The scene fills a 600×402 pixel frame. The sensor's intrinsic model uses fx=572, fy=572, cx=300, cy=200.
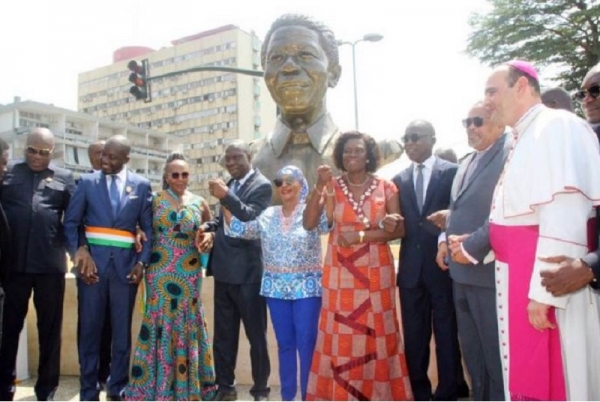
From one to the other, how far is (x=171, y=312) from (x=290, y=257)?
39.9 inches

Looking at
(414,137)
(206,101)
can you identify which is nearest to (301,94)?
(414,137)

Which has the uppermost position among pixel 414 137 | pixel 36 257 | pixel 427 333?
pixel 414 137

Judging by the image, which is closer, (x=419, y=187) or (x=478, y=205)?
(x=478, y=205)

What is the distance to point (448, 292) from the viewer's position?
12.5ft

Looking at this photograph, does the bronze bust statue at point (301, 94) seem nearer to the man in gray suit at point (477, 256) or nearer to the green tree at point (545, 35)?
the man in gray suit at point (477, 256)

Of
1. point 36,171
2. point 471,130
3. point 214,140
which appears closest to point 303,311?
point 471,130

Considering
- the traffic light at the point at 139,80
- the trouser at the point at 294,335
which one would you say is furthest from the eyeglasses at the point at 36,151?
the traffic light at the point at 139,80

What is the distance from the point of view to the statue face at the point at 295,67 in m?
4.95

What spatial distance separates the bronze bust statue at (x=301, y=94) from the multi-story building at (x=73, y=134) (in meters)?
36.2

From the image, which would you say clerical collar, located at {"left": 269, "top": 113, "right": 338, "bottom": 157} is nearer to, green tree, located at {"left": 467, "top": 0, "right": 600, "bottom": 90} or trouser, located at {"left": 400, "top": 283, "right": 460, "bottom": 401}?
trouser, located at {"left": 400, "top": 283, "right": 460, "bottom": 401}

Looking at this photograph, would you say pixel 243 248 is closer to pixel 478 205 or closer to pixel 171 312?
pixel 171 312

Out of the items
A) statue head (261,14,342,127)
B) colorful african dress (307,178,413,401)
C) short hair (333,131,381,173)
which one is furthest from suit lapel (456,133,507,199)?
statue head (261,14,342,127)

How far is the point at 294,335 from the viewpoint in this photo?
3.78 metres

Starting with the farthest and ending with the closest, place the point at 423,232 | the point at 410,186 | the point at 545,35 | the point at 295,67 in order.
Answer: the point at 545,35 → the point at 295,67 → the point at 410,186 → the point at 423,232
